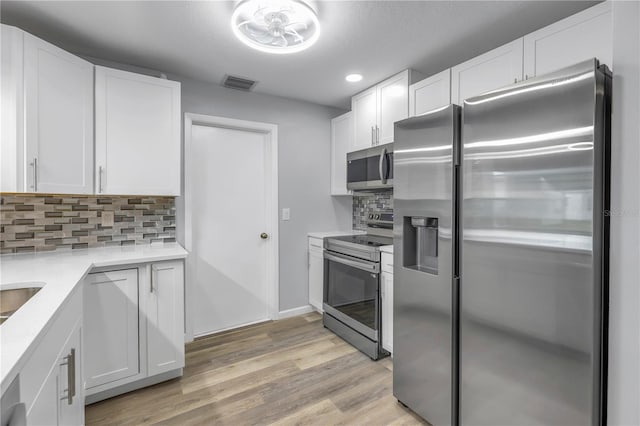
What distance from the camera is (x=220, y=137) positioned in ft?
9.96

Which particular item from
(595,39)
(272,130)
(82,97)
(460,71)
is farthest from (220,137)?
(595,39)

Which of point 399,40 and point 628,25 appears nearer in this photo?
point 628,25

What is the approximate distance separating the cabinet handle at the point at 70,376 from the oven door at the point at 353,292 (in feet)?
6.16

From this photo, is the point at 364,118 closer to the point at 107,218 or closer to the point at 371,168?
the point at 371,168

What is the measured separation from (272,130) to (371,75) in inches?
44.8

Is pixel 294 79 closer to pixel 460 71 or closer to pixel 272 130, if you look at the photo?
pixel 272 130

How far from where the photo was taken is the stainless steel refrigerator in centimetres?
114

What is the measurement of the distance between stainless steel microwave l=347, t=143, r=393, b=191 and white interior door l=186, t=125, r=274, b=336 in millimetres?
857

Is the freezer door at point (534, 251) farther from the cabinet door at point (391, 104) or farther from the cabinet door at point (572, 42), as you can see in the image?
the cabinet door at point (391, 104)

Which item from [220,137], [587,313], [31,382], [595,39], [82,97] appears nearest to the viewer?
[31,382]

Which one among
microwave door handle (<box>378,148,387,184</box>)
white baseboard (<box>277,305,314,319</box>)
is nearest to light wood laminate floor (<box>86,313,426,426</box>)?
white baseboard (<box>277,305,314,319</box>)

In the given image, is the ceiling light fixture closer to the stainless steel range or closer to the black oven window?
the stainless steel range

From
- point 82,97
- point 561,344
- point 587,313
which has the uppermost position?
point 82,97

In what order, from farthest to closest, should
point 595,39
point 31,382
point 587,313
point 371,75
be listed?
point 371,75 → point 595,39 → point 587,313 → point 31,382
